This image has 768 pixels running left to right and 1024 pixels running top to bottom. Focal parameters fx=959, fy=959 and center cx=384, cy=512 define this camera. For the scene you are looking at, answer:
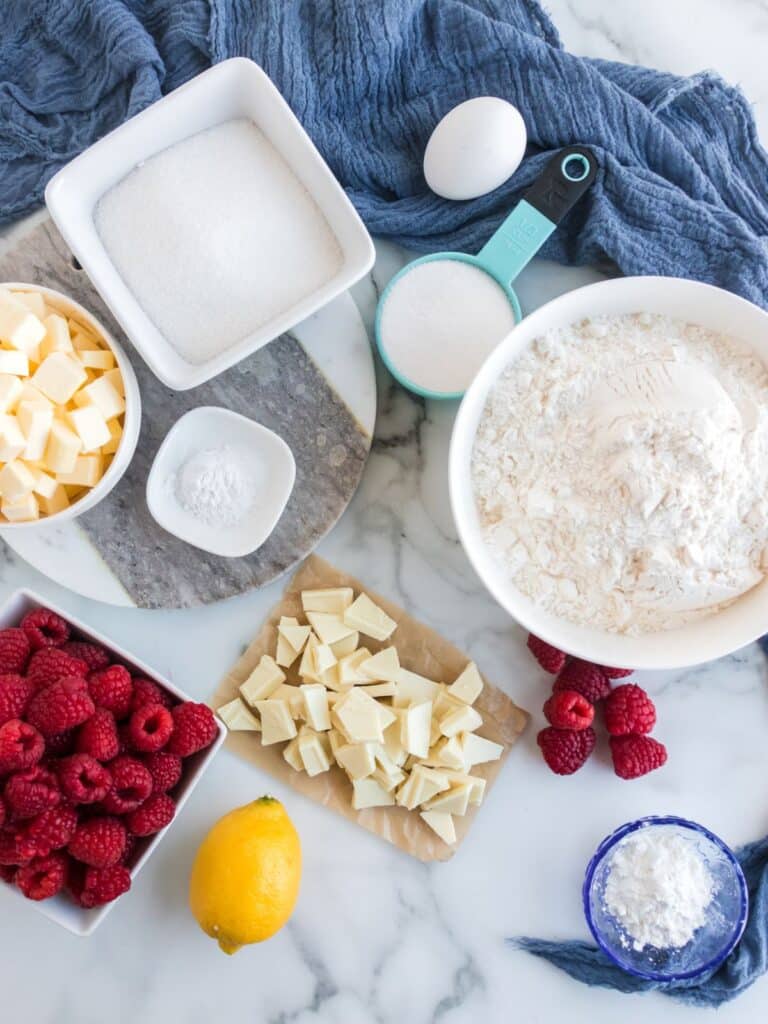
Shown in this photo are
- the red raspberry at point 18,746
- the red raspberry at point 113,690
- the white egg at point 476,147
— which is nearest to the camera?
the red raspberry at point 18,746

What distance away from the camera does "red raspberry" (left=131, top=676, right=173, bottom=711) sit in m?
1.14

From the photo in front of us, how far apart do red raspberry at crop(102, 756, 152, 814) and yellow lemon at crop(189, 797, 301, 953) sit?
144 mm

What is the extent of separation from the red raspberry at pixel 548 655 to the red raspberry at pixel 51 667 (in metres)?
0.57

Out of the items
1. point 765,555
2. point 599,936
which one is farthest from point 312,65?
point 599,936

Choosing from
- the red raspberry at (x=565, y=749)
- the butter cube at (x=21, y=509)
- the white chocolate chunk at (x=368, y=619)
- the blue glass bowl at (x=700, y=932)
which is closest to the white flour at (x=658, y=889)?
the blue glass bowl at (x=700, y=932)

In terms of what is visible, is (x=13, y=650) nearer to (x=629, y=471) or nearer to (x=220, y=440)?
(x=220, y=440)

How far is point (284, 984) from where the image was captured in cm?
129

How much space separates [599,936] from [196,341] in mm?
924

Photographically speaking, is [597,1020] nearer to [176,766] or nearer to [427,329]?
[176,766]

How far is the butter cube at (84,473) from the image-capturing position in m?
1.16

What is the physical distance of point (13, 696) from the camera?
3.45 feet

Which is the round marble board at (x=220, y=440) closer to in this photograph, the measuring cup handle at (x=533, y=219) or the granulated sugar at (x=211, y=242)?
the granulated sugar at (x=211, y=242)

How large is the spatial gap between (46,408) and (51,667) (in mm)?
301

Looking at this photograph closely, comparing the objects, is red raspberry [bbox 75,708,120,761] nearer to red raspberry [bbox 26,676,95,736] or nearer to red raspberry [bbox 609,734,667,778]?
red raspberry [bbox 26,676,95,736]
